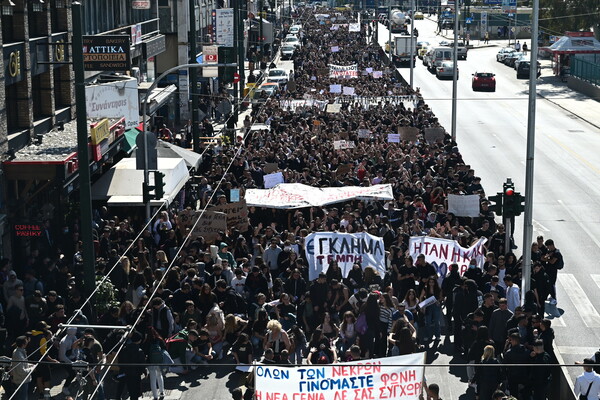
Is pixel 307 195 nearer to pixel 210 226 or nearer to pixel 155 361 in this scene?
pixel 210 226

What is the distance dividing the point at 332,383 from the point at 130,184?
15339 millimetres

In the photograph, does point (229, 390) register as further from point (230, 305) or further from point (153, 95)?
point (153, 95)

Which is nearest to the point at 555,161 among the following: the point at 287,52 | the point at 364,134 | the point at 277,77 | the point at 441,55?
the point at 364,134

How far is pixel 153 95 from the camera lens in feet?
150

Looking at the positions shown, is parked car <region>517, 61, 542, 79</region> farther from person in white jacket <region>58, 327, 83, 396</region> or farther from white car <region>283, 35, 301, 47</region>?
person in white jacket <region>58, 327, 83, 396</region>

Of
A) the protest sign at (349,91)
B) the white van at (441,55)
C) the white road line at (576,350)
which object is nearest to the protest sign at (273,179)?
the white road line at (576,350)

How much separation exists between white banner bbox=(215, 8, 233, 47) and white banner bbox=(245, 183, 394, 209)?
33.5 metres

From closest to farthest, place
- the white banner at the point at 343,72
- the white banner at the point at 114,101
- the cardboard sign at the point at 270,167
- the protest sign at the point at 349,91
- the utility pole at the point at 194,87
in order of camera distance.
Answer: the cardboard sign at the point at 270,167 < the white banner at the point at 114,101 < the utility pole at the point at 194,87 < the protest sign at the point at 349,91 < the white banner at the point at 343,72

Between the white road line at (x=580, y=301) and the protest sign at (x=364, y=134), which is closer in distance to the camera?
the white road line at (x=580, y=301)

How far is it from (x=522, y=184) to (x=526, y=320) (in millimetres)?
20667

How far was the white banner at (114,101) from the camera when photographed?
30641mm

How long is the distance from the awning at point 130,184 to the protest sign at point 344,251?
23.2ft

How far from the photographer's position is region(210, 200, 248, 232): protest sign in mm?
24125

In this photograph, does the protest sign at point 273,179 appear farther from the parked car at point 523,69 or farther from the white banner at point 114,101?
the parked car at point 523,69
